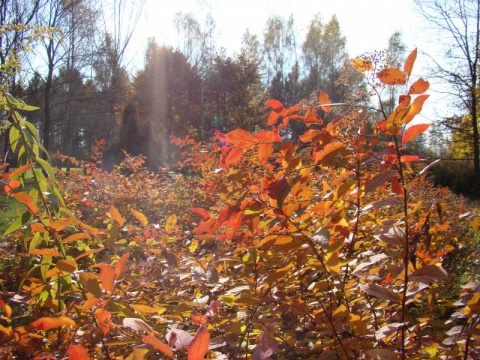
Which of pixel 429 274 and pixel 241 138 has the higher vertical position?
pixel 241 138

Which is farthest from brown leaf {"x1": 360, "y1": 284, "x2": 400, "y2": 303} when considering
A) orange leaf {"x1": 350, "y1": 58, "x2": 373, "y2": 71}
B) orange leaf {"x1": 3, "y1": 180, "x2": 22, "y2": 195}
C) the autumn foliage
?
orange leaf {"x1": 3, "y1": 180, "x2": 22, "y2": 195}

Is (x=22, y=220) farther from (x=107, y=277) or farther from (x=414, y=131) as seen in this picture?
(x=414, y=131)

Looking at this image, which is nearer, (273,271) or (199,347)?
(199,347)

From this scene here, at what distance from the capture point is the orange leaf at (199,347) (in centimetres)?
59

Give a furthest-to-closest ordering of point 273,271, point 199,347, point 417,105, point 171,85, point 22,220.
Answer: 1. point 171,85
2. point 273,271
3. point 22,220
4. point 417,105
5. point 199,347

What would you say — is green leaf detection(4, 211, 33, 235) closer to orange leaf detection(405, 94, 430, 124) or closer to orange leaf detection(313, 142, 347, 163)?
orange leaf detection(313, 142, 347, 163)

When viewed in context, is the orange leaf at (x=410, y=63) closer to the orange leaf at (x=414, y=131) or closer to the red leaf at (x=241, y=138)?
the orange leaf at (x=414, y=131)

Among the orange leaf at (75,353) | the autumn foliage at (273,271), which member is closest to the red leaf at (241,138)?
the autumn foliage at (273,271)

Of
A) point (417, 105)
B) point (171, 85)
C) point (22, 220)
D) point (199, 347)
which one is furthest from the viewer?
point (171, 85)

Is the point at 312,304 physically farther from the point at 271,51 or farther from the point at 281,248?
the point at 271,51

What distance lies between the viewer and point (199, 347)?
599 mm

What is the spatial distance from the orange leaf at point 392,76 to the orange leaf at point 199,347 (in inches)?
22.9

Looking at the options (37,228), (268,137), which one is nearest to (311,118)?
(268,137)

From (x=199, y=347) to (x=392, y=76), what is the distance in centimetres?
62
